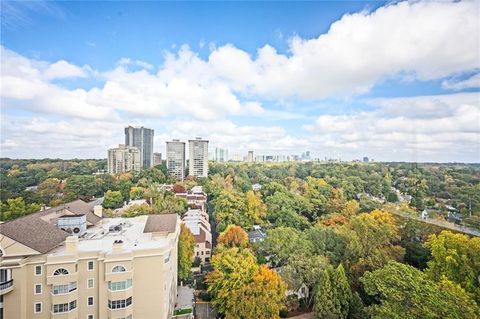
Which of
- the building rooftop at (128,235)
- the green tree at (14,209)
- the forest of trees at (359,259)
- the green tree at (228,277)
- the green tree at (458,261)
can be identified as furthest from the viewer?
the green tree at (14,209)

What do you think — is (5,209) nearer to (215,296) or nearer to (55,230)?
(55,230)

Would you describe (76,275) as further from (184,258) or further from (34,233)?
(184,258)

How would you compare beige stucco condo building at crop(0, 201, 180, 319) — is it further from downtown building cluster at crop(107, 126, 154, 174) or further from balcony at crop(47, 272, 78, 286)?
downtown building cluster at crop(107, 126, 154, 174)

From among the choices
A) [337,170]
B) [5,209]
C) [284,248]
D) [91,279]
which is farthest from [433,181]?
[5,209]

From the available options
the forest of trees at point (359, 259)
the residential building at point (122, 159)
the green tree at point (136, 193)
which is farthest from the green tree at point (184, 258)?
the residential building at point (122, 159)

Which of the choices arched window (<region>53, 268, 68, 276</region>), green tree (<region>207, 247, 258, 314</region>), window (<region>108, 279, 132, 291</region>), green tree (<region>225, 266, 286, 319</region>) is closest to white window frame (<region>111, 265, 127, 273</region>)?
window (<region>108, 279, 132, 291</region>)

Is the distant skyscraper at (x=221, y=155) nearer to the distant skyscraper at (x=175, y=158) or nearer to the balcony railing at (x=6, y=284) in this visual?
the distant skyscraper at (x=175, y=158)
